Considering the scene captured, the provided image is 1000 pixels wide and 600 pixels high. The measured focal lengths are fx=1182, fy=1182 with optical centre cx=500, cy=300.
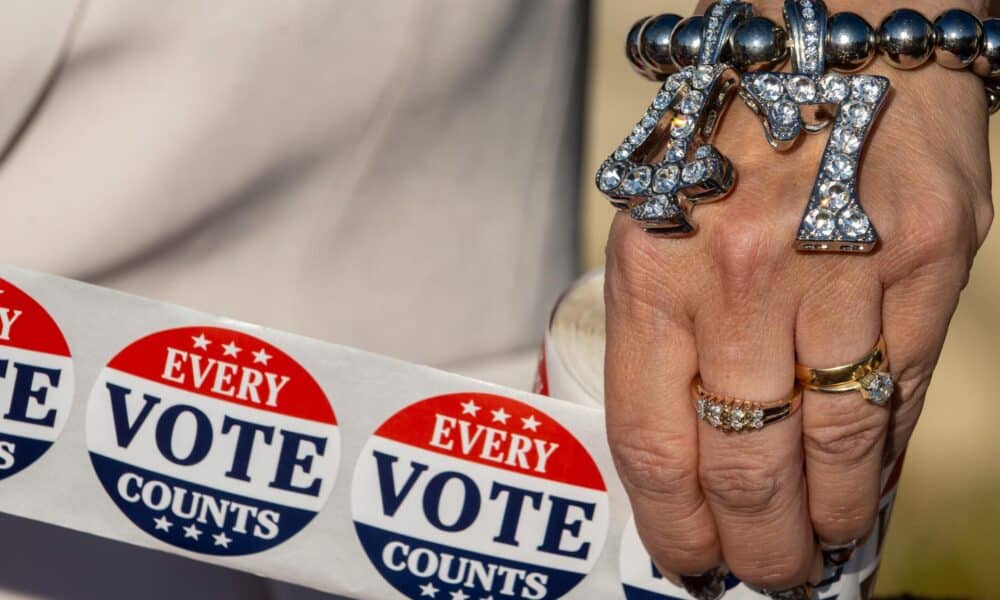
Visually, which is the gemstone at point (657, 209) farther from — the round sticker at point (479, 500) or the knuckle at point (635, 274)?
the round sticker at point (479, 500)

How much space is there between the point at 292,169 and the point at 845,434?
1.37 ft

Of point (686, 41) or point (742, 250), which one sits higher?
point (686, 41)

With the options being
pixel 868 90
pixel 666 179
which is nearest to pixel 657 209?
pixel 666 179

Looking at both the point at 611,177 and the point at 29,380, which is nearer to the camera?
the point at 611,177

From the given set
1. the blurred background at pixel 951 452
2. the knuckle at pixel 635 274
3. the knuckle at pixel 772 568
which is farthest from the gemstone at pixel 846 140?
the blurred background at pixel 951 452

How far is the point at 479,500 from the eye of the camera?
0.72m

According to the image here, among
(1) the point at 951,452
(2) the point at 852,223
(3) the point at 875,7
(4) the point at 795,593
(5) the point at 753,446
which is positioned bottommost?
(1) the point at 951,452

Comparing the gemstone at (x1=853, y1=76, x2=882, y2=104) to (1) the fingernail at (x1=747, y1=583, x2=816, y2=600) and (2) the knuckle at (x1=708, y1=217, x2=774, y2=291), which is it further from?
(1) the fingernail at (x1=747, y1=583, x2=816, y2=600)

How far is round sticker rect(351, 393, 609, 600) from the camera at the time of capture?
72 centimetres

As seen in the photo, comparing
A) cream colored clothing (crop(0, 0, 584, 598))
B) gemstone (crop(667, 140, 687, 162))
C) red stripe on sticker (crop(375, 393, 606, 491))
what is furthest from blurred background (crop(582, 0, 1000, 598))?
gemstone (crop(667, 140, 687, 162))

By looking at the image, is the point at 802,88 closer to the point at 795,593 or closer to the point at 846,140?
the point at 846,140

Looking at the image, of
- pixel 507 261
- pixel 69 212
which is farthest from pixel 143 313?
pixel 507 261

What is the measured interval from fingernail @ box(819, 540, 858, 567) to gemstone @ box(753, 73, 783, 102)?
247mm

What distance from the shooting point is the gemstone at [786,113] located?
22.2 inches
